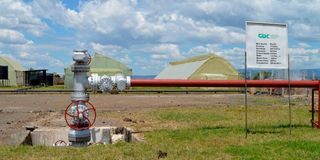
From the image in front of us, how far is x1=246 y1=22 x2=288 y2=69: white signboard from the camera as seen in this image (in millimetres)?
9055

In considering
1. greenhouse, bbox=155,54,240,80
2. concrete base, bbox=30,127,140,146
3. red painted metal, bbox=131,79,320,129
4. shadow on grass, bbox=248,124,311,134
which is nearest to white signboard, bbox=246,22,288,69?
red painted metal, bbox=131,79,320,129

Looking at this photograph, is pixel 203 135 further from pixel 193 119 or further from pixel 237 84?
pixel 193 119

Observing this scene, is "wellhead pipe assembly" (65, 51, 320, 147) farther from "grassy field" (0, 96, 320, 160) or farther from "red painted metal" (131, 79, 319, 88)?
"grassy field" (0, 96, 320, 160)

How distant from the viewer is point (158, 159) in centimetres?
655

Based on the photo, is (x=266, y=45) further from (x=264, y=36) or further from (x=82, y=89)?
(x=82, y=89)

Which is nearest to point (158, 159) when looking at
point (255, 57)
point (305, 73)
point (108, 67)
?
point (255, 57)

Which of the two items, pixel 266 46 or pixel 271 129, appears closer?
pixel 266 46

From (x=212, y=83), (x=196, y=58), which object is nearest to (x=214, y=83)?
(x=212, y=83)

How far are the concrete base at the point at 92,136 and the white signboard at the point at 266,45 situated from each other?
2.85m

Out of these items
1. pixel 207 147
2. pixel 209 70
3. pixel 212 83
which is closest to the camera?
pixel 207 147

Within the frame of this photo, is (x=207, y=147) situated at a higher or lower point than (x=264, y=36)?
lower

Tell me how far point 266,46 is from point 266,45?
2 cm

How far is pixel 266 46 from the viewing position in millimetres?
9141

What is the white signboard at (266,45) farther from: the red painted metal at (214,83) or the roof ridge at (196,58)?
the roof ridge at (196,58)
